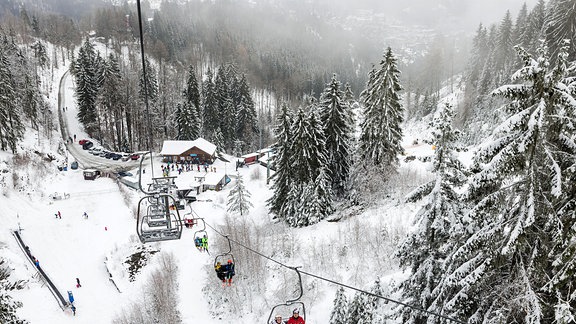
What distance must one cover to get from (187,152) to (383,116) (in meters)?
36.4

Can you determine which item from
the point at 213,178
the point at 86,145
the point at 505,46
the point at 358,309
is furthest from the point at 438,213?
the point at 505,46

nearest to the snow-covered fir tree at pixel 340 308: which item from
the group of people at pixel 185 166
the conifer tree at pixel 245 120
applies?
the group of people at pixel 185 166

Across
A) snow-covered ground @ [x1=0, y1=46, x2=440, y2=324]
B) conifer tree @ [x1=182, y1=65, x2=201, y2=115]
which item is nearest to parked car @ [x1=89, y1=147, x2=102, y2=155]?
snow-covered ground @ [x1=0, y1=46, x2=440, y2=324]

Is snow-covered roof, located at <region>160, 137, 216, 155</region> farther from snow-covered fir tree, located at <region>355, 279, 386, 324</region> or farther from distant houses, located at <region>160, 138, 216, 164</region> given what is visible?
snow-covered fir tree, located at <region>355, 279, 386, 324</region>

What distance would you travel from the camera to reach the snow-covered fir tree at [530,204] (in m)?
7.56

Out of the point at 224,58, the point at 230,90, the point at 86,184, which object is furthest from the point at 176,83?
the point at 86,184

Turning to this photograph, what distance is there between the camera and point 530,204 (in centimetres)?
798

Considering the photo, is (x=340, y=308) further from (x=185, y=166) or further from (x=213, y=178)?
(x=185, y=166)

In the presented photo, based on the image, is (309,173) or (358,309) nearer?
(358,309)

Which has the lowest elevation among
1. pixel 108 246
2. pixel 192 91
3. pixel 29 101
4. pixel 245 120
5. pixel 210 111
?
pixel 108 246

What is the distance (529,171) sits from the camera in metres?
8.06

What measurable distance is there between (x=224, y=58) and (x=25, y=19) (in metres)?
Answer: 64.8

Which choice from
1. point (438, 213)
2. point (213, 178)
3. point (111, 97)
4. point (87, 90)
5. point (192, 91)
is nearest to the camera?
point (438, 213)

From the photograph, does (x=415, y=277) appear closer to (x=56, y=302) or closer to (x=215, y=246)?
(x=215, y=246)
